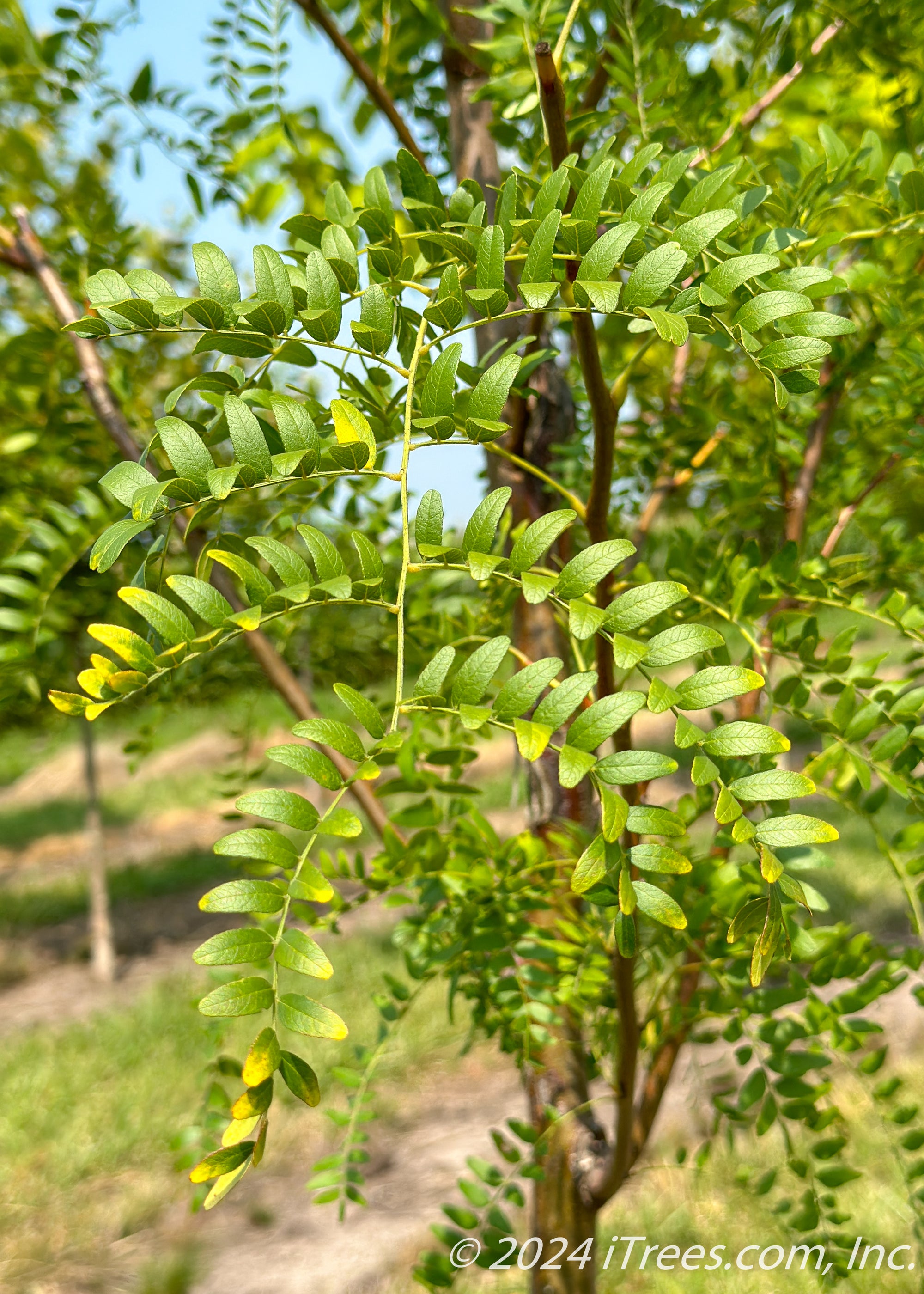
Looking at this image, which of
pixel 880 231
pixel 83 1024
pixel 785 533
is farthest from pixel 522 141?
pixel 83 1024

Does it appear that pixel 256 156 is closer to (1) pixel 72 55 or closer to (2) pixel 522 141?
(1) pixel 72 55

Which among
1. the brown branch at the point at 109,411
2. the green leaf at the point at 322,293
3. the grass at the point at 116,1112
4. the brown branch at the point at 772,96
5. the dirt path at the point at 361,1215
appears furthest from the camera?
the grass at the point at 116,1112

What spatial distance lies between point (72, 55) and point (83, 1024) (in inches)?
139

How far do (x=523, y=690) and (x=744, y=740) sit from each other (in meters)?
0.10

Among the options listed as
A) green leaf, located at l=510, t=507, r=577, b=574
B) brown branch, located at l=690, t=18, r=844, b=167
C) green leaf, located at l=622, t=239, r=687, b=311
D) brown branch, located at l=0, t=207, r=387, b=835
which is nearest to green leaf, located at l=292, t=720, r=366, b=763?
green leaf, located at l=510, t=507, r=577, b=574

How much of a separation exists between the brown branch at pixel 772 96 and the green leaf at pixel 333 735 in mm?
626

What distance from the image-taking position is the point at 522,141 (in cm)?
74

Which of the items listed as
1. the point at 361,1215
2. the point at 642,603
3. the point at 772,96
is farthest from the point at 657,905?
the point at 361,1215

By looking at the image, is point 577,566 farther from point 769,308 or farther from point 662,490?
point 662,490

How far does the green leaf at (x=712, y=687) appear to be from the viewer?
14.9 inches

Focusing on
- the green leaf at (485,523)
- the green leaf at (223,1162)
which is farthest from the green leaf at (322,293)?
the green leaf at (223,1162)

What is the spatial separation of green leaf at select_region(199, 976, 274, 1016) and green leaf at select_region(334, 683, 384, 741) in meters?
0.10

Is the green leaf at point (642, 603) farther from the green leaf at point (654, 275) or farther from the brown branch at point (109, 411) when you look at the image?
the brown branch at point (109, 411)

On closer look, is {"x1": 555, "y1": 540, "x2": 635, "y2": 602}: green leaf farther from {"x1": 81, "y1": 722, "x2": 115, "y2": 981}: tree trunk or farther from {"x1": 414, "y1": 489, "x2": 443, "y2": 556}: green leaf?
{"x1": 81, "y1": 722, "x2": 115, "y2": 981}: tree trunk
